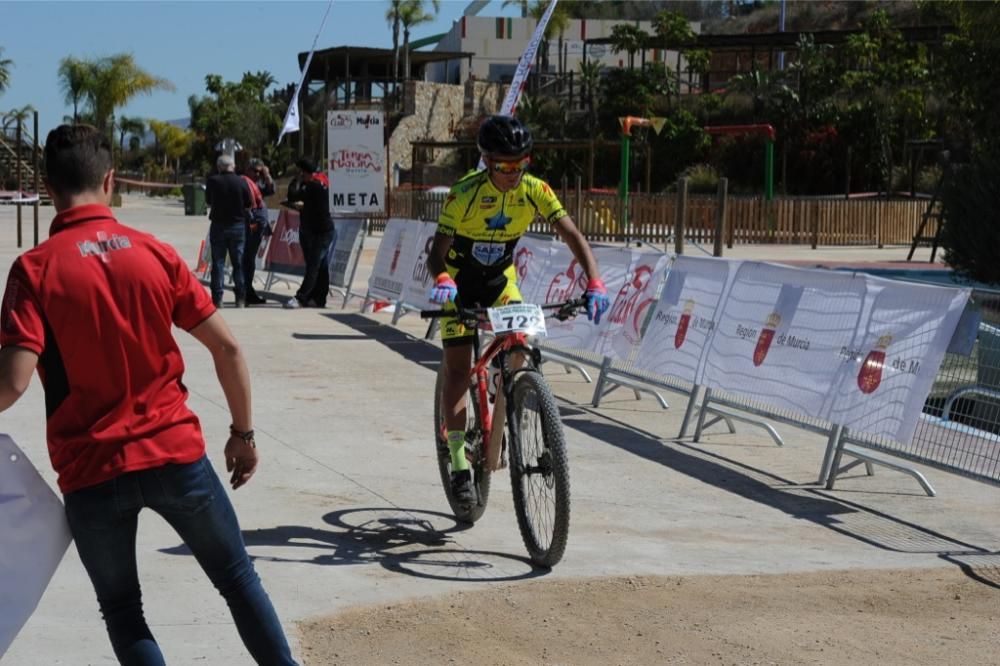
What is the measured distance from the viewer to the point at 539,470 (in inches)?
255

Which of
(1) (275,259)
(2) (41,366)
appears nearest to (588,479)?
(2) (41,366)

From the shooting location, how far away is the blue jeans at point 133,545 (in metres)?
3.80

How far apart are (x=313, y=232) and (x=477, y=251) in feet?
37.4

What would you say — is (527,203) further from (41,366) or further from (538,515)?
(41,366)

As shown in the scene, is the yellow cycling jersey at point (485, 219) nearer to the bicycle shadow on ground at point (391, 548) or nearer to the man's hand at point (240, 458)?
the bicycle shadow on ground at point (391, 548)

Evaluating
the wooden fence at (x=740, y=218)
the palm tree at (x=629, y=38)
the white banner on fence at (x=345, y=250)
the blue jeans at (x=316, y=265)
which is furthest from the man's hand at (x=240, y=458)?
the palm tree at (x=629, y=38)

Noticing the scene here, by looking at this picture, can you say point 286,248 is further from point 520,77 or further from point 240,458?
point 240,458

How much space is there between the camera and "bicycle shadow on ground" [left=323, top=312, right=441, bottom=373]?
45.2 feet

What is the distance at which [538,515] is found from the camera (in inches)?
258

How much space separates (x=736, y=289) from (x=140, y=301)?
6389mm

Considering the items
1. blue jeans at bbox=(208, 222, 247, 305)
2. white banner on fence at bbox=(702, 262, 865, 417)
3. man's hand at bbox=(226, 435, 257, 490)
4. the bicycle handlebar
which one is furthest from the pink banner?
man's hand at bbox=(226, 435, 257, 490)

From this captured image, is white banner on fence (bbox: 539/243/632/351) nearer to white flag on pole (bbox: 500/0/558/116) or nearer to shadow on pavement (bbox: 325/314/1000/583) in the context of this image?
shadow on pavement (bbox: 325/314/1000/583)

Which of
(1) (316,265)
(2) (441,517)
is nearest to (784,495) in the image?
(2) (441,517)

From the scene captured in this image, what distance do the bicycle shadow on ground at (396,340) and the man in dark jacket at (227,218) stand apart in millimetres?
1363
